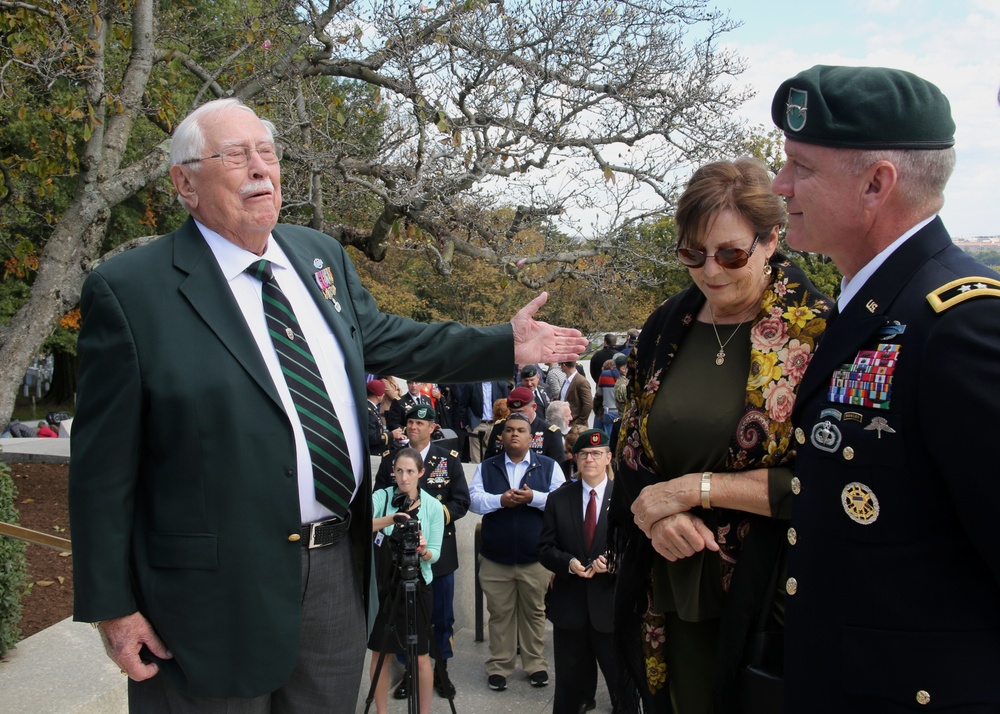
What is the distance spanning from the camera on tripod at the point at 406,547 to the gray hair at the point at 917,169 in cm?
341

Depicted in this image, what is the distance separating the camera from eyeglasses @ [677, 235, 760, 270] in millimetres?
2559

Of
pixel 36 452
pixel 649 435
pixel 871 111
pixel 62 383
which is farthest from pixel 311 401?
pixel 62 383

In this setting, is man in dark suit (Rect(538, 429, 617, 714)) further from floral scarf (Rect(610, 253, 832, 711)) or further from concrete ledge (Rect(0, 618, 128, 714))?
concrete ledge (Rect(0, 618, 128, 714))

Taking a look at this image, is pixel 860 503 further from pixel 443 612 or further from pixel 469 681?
pixel 469 681

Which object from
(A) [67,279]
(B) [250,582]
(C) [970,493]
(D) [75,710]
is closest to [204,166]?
(B) [250,582]

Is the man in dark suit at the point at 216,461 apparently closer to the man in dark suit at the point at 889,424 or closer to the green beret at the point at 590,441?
the man in dark suit at the point at 889,424

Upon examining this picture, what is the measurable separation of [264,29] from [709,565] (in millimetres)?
7655

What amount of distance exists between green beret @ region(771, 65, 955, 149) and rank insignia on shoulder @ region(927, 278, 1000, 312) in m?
0.31

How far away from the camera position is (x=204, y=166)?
250cm

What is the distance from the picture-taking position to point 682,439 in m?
2.59

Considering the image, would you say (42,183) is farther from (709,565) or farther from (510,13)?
(709,565)

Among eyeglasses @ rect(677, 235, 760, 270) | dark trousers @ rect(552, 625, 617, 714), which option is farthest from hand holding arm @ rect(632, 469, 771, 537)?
dark trousers @ rect(552, 625, 617, 714)

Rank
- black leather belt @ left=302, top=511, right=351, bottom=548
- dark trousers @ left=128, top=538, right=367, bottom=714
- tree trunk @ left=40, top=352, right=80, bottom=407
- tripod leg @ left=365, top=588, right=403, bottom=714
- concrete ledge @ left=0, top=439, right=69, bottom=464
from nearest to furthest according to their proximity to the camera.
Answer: dark trousers @ left=128, top=538, right=367, bottom=714 → black leather belt @ left=302, top=511, right=351, bottom=548 → tripod leg @ left=365, top=588, right=403, bottom=714 → concrete ledge @ left=0, top=439, right=69, bottom=464 → tree trunk @ left=40, top=352, right=80, bottom=407

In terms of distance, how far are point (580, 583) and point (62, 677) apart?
2770 mm
